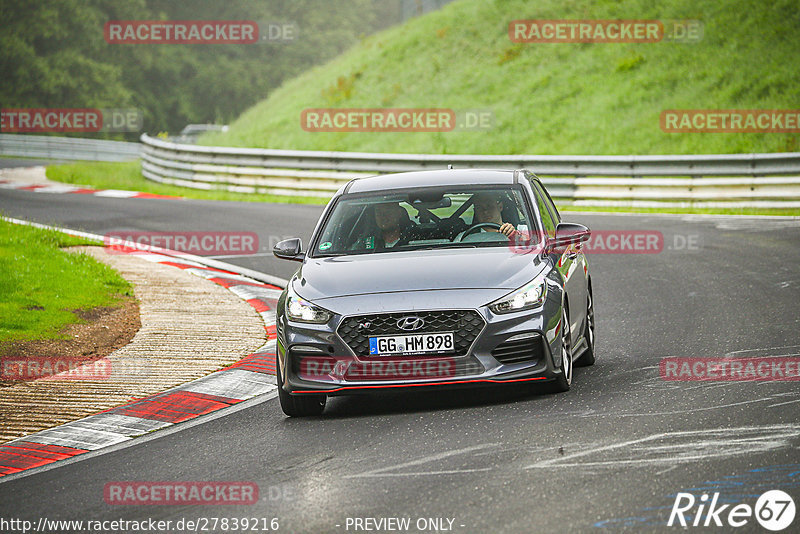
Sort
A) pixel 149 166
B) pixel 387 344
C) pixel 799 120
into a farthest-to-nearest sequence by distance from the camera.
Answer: pixel 149 166 < pixel 799 120 < pixel 387 344

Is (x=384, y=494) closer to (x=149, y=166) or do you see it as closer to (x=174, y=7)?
(x=149, y=166)

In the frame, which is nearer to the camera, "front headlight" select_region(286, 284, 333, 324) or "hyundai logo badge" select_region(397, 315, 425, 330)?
"hyundai logo badge" select_region(397, 315, 425, 330)

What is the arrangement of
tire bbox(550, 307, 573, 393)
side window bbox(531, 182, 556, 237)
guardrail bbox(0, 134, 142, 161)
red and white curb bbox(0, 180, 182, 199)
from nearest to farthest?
tire bbox(550, 307, 573, 393), side window bbox(531, 182, 556, 237), red and white curb bbox(0, 180, 182, 199), guardrail bbox(0, 134, 142, 161)

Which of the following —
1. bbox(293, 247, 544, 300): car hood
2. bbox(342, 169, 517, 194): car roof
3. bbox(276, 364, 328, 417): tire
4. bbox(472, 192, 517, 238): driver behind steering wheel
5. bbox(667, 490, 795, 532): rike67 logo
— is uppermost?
bbox(342, 169, 517, 194): car roof

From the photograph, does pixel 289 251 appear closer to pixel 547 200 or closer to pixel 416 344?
pixel 416 344

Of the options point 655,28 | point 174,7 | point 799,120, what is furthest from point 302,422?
point 174,7

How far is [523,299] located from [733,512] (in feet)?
8.77

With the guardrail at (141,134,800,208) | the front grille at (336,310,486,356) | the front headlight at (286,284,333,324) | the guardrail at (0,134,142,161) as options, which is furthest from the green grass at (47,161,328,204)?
the front grille at (336,310,486,356)

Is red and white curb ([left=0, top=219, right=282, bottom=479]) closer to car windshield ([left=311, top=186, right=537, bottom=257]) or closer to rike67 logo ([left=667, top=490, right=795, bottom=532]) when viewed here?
car windshield ([left=311, top=186, right=537, bottom=257])

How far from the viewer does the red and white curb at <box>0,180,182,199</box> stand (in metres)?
28.2

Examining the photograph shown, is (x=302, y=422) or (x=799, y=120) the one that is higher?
(x=799, y=120)

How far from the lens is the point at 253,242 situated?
18.9 metres

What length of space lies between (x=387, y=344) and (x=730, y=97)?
24580 millimetres

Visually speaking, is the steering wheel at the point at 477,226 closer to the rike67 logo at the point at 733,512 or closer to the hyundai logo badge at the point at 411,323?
the hyundai logo badge at the point at 411,323
